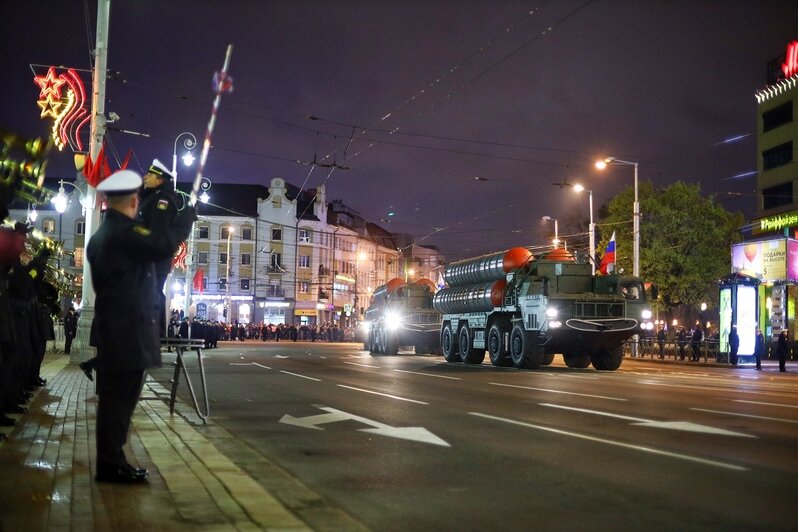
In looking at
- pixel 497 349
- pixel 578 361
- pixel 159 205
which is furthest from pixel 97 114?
pixel 159 205

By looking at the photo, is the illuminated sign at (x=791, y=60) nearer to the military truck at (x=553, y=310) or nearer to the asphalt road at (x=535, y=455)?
the military truck at (x=553, y=310)

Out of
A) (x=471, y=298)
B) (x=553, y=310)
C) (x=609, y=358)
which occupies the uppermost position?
(x=471, y=298)

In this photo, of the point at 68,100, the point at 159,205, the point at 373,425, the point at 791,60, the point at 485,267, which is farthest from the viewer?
the point at 791,60

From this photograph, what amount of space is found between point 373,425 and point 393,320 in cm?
3232

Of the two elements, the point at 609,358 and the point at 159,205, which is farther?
the point at 609,358

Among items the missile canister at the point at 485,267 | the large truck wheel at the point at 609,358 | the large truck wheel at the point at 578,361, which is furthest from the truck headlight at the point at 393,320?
the large truck wheel at the point at 609,358

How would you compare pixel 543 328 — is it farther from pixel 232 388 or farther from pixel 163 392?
pixel 163 392

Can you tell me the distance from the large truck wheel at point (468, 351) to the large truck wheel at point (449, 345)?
27.0 inches

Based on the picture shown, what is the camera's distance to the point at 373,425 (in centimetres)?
1097

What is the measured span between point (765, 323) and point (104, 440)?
4577cm

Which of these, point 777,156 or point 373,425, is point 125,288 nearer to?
point 373,425

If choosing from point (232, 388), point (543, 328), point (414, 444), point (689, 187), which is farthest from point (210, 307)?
point (414, 444)

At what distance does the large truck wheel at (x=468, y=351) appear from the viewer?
33.9m

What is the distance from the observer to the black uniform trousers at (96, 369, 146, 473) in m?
6.67
